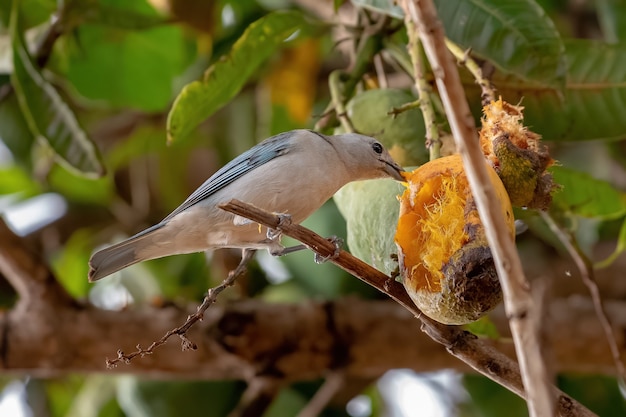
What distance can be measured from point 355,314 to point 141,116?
1003 mm

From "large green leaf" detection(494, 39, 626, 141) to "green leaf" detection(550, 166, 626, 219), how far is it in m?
0.08

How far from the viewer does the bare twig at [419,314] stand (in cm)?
82

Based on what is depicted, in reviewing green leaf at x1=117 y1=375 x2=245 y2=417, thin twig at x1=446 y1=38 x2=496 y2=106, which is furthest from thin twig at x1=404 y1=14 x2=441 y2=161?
green leaf at x1=117 y1=375 x2=245 y2=417

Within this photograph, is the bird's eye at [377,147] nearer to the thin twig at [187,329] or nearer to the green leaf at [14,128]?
the thin twig at [187,329]

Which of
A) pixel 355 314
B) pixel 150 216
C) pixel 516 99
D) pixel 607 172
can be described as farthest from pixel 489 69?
pixel 150 216

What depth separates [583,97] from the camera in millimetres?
1304

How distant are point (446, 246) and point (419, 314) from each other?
0.34ft

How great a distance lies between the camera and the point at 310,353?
60.4 inches

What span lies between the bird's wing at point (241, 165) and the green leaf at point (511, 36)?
0.28 m

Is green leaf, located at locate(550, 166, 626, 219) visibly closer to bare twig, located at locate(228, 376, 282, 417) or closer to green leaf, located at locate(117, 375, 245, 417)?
bare twig, located at locate(228, 376, 282, 417)

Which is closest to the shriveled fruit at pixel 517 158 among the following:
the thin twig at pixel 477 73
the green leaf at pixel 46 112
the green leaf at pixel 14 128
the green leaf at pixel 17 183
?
the thin twig at pixel 477 73

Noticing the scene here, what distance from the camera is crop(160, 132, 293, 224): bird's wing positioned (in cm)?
116

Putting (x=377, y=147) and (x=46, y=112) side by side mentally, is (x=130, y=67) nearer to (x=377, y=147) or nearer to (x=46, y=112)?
(x=46, y=112)

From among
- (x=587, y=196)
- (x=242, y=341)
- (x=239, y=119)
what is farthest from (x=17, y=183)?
(x=587, y=196)
